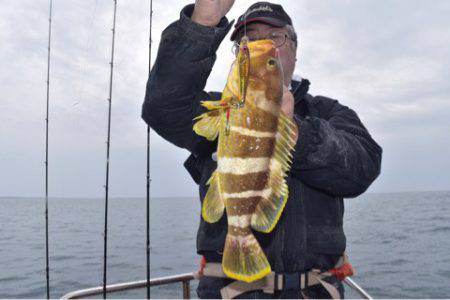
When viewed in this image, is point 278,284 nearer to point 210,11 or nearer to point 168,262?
point 210,11

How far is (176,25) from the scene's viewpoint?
278 centimetres

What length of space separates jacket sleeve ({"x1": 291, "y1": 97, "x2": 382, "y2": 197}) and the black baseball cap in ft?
3.09

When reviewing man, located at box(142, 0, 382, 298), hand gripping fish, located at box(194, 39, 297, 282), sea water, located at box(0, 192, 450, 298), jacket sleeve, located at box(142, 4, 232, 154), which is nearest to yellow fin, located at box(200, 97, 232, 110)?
hand gripping fish, located at box(194, 39, 297, 282)

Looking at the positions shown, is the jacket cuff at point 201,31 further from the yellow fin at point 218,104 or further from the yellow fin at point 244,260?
the yellow fin at point 244,260

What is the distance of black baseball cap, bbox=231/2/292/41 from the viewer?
3301 mm

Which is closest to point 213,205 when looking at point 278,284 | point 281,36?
point 278,284

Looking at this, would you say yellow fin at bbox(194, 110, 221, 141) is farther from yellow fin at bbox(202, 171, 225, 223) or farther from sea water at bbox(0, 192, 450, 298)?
sea water at bbox(0, 192, 450, 298)

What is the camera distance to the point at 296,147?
2.79 m

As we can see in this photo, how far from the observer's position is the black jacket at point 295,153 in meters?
2.80

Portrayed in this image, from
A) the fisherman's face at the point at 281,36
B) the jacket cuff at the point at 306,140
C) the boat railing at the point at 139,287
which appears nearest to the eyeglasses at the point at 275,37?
the fisherman's face at the point at 281,36

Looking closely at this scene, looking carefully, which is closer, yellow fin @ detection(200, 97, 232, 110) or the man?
yellow fin @ detection(200, 97, 232, 110)

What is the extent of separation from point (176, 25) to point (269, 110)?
1.00 metres

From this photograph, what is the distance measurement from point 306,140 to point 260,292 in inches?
47.5

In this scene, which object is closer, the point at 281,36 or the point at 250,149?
the point at 250,149
